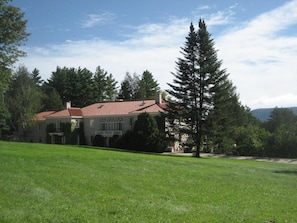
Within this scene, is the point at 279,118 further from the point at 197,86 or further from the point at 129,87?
the point at 197,86

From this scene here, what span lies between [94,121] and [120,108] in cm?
496

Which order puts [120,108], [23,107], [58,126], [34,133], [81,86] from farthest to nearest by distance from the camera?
1. [81,86]
2. [34,133]
3. [23,107]
4. [58,126]
5. [120,108]

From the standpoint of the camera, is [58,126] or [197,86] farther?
[58,126]

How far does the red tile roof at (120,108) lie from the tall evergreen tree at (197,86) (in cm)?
1088

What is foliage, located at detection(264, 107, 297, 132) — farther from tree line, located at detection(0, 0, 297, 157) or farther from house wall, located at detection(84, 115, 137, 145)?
house wall, located at detection(84, 115, 137, 145)

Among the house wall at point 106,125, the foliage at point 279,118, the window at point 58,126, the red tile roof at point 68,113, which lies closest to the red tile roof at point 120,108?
the house wall at point 106,125

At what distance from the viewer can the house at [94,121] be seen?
2251 inches

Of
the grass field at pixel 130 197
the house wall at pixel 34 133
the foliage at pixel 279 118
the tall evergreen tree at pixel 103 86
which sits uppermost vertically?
the tall evergreen tree at pixel 103 86

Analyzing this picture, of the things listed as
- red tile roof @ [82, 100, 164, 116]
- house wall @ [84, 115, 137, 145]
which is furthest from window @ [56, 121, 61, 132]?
red tile roof @ [82, 100, 164, 116]

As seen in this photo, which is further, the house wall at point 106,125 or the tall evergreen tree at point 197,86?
the house wall at point 106,125

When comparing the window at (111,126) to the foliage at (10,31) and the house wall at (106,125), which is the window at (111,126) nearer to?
the house wall at (106,125)

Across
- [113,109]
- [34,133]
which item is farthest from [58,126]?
[113,109]

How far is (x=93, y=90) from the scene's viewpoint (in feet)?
286

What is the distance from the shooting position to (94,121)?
A: 60000mm
